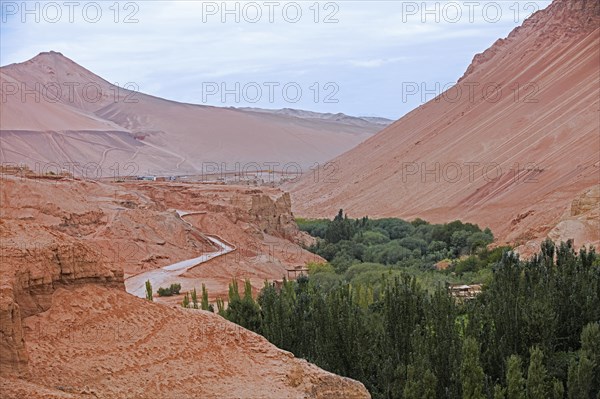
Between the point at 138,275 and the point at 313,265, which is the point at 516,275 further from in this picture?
the point at 313,265

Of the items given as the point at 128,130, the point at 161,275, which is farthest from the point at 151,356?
Result: the point at 128,130

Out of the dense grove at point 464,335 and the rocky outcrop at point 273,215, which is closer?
the dense grove at point 464,335

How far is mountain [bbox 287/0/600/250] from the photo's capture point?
50.4 meters

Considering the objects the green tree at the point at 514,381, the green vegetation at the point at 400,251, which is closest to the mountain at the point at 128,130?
the green vegetation at the point at 400,251

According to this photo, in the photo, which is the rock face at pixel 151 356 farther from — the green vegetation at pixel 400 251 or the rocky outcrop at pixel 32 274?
the green vegetation at pixel 400 251

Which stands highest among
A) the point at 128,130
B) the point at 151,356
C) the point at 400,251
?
the point at 128,130

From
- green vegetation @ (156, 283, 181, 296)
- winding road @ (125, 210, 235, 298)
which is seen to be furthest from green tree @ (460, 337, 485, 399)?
green vegetation @ (156, 283, 181, 296)

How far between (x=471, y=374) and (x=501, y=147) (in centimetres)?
5080

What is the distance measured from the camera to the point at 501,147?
61.9m

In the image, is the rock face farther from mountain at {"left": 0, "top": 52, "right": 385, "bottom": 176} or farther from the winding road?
mountain at {"left": 0, "top": 52, "right": 385, "bottom": 176}

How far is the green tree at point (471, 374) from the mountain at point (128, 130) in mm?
75500

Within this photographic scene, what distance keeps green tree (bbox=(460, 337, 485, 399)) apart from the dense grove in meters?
0.01

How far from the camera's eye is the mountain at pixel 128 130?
96.9 metres

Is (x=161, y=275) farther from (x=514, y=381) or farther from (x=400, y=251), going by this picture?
(x=514, y=381)
